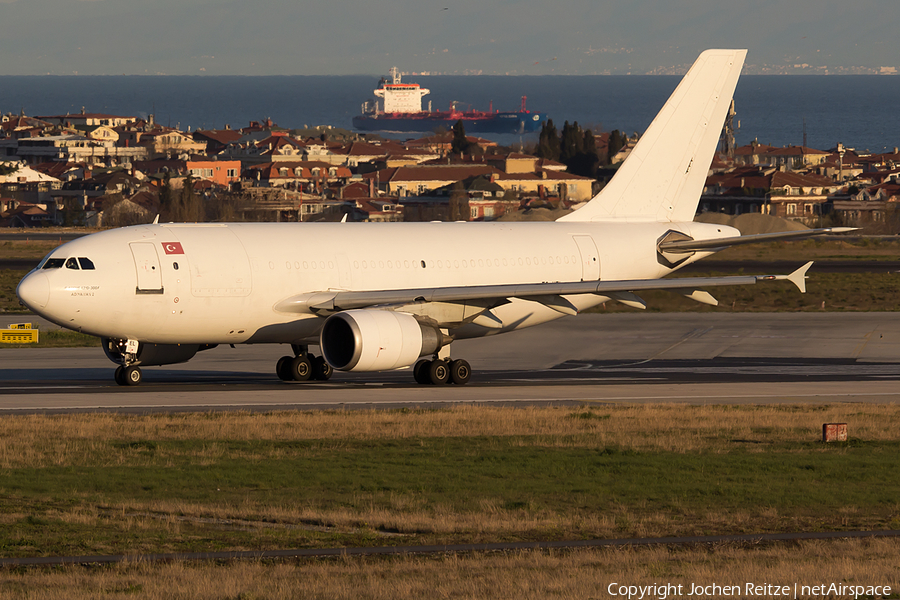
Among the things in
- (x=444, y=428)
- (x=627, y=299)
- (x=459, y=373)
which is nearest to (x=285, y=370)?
(x=459, y=373)

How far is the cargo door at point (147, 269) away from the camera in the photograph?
31734 millimetres

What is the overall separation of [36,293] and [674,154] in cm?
2242

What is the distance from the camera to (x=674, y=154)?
1676 inches

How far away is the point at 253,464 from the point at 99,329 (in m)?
11.7

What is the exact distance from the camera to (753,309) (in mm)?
63938

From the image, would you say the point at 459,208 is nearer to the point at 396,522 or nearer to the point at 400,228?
the point at 400,228

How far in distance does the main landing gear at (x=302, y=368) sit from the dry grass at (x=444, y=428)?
792 cm

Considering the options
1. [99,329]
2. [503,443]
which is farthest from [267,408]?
[503,443]

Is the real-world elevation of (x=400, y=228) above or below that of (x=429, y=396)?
above

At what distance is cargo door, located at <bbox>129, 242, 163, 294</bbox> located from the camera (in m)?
31.7

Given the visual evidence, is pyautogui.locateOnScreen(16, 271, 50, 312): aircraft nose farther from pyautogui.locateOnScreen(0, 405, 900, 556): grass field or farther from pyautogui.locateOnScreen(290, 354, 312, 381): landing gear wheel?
pyautogui.locateOnScreen(290, 354, 312, 381): landing gear wheel

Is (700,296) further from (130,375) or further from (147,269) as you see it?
(130,375)

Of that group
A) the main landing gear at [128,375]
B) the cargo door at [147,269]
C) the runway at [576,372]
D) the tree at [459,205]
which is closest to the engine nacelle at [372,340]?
the runway at [576,372]

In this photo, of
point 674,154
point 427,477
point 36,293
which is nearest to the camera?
point 427,477
